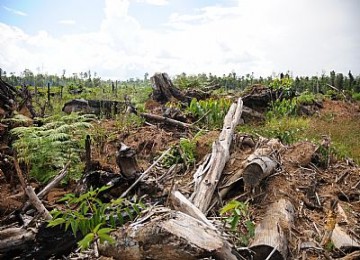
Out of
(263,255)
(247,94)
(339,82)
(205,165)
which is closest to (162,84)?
(247,94)

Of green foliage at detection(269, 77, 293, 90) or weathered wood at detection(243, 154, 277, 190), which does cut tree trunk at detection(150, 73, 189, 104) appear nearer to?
green foliage at detection(269, 77, 293, 90)

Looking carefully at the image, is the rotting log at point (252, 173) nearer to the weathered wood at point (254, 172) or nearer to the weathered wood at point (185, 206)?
the weathered wood at point (254, 172)

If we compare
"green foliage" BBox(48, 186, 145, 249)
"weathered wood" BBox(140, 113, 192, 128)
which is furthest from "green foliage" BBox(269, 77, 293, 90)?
"green foliage" BBox(48, 186, 145, 249)

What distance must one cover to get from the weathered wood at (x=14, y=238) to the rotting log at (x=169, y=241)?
0.68 meters

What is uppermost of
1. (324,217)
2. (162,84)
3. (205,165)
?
(162,84)

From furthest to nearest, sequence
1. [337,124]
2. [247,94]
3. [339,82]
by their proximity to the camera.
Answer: [339,82], [247,94], [337,124]

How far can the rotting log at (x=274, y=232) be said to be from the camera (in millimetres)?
2809

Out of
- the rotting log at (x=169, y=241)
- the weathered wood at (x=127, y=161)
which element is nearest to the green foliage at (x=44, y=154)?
the weathered wood at (x=127, y=161)

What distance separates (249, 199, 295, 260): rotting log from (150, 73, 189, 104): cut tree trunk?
7.88 m

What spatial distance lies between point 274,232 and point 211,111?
562cm

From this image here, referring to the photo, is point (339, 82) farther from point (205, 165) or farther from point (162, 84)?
point (205, 165)

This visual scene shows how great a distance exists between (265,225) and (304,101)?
31.1 feet

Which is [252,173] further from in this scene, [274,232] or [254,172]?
[274,232]

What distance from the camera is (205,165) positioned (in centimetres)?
461
